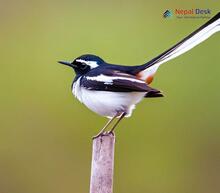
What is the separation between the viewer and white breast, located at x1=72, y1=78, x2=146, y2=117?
2467 millimetres

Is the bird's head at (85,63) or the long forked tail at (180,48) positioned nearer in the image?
the long forked tail at (180,48)

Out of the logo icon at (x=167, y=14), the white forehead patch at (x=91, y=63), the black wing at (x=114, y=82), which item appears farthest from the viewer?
the logo icon at (x=167, y=14)

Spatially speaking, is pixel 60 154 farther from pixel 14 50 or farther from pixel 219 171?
pixel 219 171

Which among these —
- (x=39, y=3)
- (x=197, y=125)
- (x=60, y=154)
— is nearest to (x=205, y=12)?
(x=197, y=125)

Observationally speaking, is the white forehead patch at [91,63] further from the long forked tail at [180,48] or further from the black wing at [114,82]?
the long forked tail at [180,48]

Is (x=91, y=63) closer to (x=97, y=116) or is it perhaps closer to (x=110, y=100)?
(x=110, y=100)

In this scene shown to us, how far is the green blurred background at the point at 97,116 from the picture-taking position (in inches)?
127

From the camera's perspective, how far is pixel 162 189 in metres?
3.43

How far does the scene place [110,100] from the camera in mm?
2477

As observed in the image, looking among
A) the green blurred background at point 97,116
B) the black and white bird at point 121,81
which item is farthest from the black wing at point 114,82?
the green blurred background at point 97,116

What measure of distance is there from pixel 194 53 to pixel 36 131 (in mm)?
876

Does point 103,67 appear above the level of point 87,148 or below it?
above

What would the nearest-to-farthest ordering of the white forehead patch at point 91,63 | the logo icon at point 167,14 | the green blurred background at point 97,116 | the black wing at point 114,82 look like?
the black wing at point 114,82
the white forehead patch at point 91,63
the logo icon at point 167,14
the green blurred background at point 97,116

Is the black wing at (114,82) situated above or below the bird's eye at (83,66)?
below
